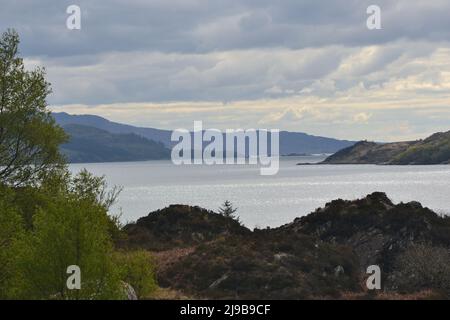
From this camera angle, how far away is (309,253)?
141 feet

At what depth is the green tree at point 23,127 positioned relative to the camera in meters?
35.0

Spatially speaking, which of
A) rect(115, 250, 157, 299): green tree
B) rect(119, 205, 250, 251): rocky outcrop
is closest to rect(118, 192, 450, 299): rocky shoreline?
rect(119, 205, 250, 251): rocky outcrop

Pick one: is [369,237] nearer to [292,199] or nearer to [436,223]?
[436,223]

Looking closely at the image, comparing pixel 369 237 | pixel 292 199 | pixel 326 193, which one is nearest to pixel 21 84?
pixel 369 237

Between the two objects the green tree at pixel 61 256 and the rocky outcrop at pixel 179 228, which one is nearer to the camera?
the green tree at pixel 61 256

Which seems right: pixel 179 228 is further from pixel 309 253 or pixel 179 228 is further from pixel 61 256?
pixel 61 256

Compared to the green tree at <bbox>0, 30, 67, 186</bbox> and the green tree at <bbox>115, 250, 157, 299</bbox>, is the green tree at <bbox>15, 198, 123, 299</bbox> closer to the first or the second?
the green tree at <bbox>115, 250, 157, 299</bbox>

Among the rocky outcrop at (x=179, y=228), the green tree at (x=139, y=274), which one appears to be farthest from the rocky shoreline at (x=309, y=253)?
the green tree at (x=139, y=274)

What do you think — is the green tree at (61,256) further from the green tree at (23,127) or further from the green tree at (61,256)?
the green tree at (23,127)

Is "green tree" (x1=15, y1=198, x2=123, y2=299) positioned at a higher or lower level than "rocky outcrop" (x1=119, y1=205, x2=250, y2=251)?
higher

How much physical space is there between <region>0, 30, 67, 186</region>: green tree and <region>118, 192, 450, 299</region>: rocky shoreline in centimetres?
1109

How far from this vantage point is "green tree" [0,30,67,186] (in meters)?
35.0

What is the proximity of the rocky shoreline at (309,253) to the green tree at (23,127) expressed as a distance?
11.1m
